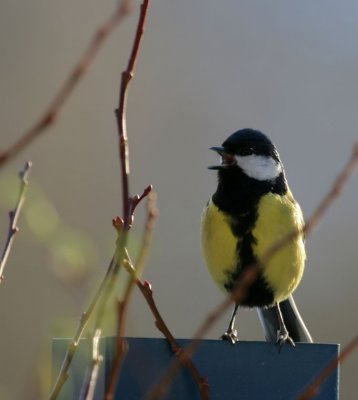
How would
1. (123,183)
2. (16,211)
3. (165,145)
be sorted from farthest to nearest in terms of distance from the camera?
(165,145)
(16,211)
(123,183)

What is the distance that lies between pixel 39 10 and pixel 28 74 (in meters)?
0.54

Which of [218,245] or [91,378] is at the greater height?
[218,245]

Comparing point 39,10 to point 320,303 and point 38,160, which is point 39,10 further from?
point 320,303

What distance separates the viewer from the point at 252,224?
2.30m

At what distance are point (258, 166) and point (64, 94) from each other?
1638mm

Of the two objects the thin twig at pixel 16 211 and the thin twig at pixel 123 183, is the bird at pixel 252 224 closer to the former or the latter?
the thin twig at pixel 16 211

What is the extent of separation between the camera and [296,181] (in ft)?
20.4

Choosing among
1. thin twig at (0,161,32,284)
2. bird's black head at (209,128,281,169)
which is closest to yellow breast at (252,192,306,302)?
bird's black head at (209,128,281,169)

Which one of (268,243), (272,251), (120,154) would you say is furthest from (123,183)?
(268,243)

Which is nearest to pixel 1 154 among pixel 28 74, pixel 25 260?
pixel 25 260

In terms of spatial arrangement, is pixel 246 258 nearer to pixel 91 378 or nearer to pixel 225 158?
pixel 225 158

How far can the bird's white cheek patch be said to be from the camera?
7.90 ft

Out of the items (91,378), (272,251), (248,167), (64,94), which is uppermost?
(248,167)

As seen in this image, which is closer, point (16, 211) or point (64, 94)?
point (64, 94)
